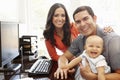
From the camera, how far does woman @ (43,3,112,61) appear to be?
2.30 metres

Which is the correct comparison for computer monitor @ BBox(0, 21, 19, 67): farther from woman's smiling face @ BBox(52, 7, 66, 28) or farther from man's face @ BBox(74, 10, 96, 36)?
man's face @ BBox(74, 10, 96, 36)

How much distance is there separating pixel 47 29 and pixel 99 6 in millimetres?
1237

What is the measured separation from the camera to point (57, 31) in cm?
238

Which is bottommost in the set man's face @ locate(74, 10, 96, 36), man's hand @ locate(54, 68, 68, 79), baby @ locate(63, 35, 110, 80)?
man's hand @ locate(54, 68, 68, 79)

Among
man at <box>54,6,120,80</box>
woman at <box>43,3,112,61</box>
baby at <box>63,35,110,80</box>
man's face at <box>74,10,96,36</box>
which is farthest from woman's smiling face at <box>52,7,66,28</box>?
baby at <box>63,35,110,80</box>

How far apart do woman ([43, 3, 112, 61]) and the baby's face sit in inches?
32.4

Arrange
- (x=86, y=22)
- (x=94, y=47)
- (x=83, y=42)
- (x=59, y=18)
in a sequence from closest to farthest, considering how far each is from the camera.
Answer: (x=94, y=47) < (x=86, y=22) < (x=83, y=42) < (x=59, y=18)

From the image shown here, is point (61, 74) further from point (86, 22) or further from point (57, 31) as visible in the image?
point (57, 31)

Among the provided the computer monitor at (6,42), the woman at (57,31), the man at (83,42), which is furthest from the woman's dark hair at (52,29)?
the man at (83,42)

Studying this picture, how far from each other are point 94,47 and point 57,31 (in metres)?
0.97

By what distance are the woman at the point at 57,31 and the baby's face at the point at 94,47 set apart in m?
0.82

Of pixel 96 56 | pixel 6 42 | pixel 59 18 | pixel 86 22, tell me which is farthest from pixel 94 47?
pixel 59 18

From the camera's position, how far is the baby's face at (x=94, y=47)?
1.45 meters

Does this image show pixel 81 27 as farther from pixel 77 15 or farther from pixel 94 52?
pixel 94 52
